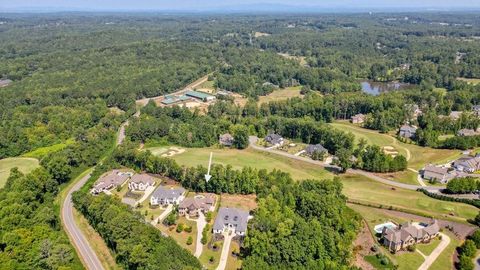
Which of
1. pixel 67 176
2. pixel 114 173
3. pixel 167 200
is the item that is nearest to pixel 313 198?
pixel 167 200

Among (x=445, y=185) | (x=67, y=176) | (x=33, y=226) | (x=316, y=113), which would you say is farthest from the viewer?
(x=316, y=113)

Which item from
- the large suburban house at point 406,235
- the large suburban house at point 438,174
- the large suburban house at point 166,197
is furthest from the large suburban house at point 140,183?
the large suburban house at point 438,174

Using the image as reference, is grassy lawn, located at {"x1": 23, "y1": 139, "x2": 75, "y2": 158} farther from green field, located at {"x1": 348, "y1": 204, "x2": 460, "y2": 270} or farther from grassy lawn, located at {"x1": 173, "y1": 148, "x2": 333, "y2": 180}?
green field, located at {"x1": 348, "y1": 204, "x2": 460, "y2": 270}

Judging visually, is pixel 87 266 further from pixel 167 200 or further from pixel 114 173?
pixel 114 173

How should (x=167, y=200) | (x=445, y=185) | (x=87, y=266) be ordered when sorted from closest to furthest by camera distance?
(x=87, y=266) < (x=167, y=200) < (x=445, y=185)

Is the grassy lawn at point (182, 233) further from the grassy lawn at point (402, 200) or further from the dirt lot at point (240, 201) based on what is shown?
the grassy lawn at point (402, 200)

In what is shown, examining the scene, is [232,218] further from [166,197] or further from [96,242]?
[96,242]
